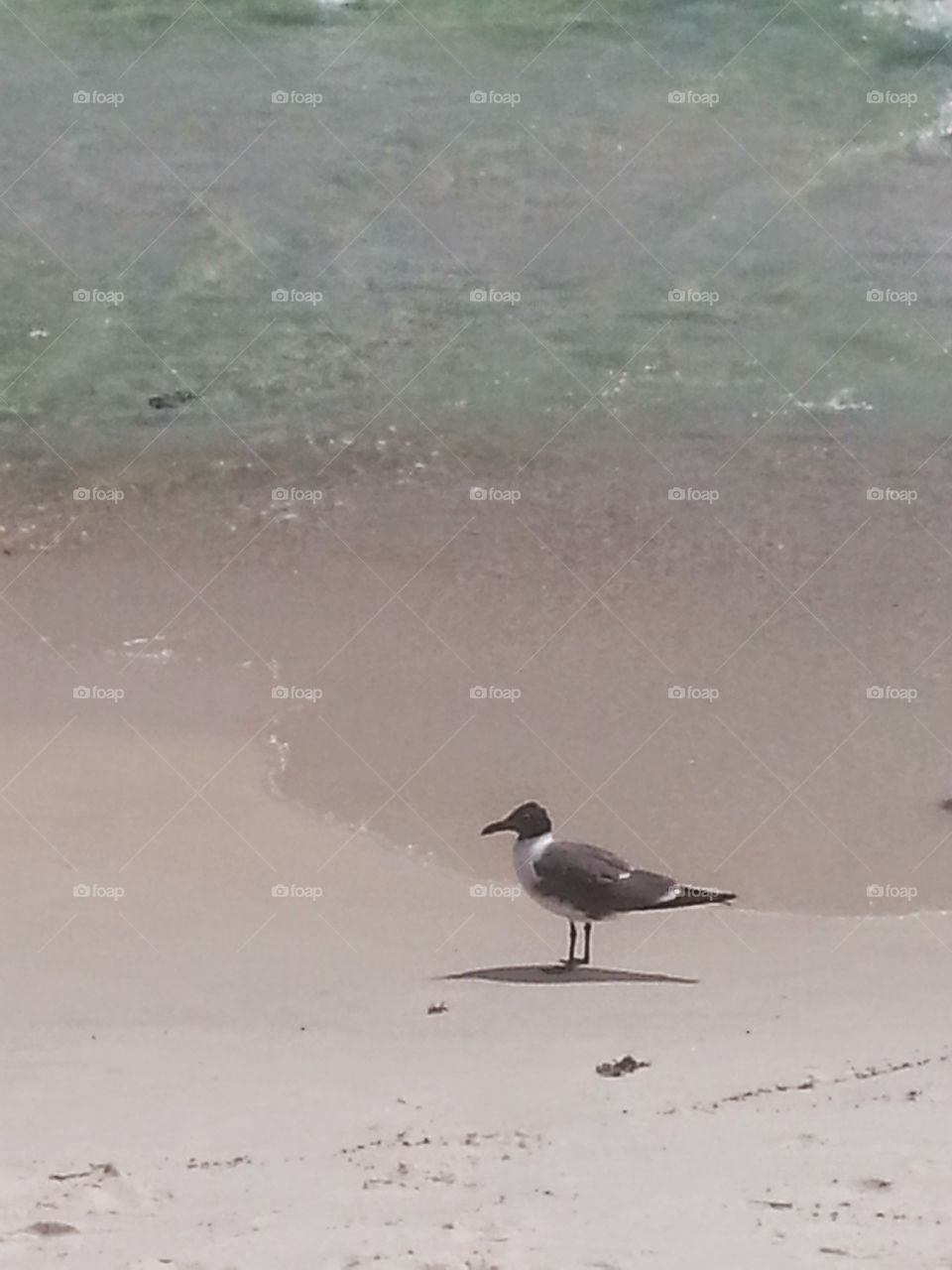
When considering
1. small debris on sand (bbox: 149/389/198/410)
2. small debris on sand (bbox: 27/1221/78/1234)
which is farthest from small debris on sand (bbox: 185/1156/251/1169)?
small debris on sand (bbox: 149/389/198/410)

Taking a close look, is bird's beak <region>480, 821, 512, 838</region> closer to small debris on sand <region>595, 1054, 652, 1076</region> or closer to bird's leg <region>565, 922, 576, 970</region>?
bird's leg <region>565, 922, 576, 970</region>

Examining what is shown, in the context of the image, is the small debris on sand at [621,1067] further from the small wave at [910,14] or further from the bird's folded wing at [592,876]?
the small wave at [910,14]

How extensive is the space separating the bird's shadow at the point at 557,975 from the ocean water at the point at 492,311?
0.88 meters


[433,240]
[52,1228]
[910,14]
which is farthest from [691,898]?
[910,14]

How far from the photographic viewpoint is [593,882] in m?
2.64

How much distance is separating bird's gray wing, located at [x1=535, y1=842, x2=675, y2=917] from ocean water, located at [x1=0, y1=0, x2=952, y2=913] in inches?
→ 30.5

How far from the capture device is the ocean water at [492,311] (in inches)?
133

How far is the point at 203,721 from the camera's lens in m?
3.17

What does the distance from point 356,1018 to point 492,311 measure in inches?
72.6

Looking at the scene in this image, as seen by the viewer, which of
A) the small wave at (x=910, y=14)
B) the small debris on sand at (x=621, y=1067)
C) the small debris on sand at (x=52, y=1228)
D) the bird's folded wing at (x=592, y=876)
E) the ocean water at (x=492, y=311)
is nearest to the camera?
the small debris on sand at (x=52, y=1228)

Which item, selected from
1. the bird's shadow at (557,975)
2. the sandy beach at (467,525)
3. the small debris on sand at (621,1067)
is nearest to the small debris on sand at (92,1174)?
the sandy beach at (467,525)

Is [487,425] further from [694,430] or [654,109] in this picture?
[654,109]

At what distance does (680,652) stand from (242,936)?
1260 mm

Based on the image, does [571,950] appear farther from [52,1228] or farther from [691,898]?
[52,1228]
